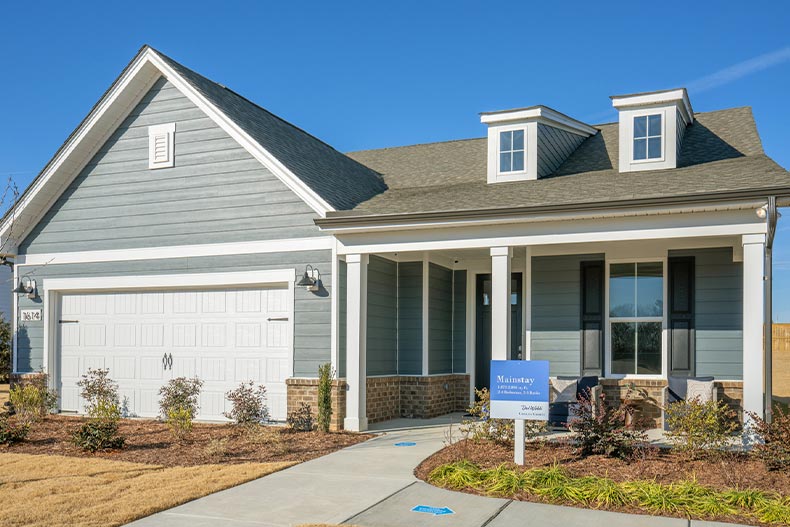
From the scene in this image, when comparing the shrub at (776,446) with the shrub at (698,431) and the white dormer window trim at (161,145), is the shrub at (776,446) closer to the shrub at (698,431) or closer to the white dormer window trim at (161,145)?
the shrub at (698,431)

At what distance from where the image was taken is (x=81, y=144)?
13.8 metres

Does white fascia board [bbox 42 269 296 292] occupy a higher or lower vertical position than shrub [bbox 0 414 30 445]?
higher

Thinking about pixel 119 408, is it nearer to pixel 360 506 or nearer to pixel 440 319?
pixel 440 319

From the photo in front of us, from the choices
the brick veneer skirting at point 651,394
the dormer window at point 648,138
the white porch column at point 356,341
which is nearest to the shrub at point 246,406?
the white porch column at point 356,341

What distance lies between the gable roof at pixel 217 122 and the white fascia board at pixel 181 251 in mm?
514

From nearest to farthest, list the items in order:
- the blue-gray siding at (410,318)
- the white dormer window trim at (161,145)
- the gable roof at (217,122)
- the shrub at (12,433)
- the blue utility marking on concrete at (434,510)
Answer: the blue utility marking on concrete at (434,510)
the shrub at (12,433)
the gable roof at (217,122)
the white dormer window trim at (161,145)
the blue-gray siding at (410,318)

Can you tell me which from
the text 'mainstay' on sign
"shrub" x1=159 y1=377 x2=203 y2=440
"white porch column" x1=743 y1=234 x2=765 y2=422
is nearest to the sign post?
the text 'mainstay' on sign

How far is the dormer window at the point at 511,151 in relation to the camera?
537 inches

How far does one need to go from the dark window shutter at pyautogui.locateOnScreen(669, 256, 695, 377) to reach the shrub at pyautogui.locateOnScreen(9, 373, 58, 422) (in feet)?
35.3

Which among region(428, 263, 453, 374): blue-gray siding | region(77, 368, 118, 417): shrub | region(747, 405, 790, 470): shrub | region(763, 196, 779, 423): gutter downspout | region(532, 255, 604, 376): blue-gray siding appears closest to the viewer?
region(747, 405, 790, 470): shrub

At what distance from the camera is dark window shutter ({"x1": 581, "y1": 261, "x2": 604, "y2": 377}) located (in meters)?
12.9

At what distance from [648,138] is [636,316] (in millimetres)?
3044

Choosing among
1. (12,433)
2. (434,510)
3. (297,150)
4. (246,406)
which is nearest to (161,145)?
(297,150)

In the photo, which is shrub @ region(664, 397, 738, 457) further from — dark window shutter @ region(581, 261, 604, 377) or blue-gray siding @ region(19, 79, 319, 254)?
blue-gray siding @ region(19, 79, 319, 254)
